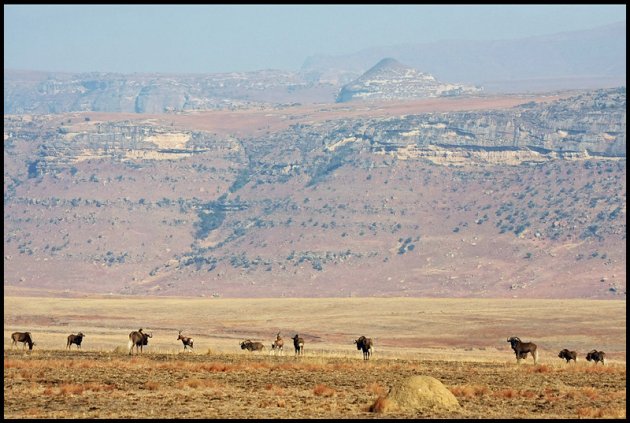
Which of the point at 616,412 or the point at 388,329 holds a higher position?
the point at 616,412

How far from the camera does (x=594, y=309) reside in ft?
444

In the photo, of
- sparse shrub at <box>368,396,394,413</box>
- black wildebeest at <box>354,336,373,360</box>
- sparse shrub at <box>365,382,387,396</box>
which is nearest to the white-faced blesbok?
black wildebeest at <box>354,336,373,360</box>

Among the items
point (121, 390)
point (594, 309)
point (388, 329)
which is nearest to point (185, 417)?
point (121, 390)


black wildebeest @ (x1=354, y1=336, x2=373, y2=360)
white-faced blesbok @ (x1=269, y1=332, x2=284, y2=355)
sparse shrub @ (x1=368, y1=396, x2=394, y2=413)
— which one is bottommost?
white-faced blesbok @ (x1=269, y1=332, x2=284, y2=355)

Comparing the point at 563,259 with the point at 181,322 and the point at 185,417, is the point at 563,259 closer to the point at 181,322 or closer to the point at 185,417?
the point at 181,322

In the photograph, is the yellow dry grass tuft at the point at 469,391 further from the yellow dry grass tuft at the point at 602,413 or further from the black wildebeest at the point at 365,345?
the black wildebeest at the point at 365,345

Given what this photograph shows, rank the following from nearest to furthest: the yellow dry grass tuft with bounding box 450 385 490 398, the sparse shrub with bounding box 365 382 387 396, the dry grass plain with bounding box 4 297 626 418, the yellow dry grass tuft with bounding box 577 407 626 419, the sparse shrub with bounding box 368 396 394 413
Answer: the yellow dry grass tuft with bounding box 577 407 626 419
the sparse shrub with bounding box 368 396 394 413
the dry grass plain with bounding box 4 297 626 418
the yellow dry grass tuft with bounding box 450 385 490 398
the sparse shrub with bounding box 365 382 387 396

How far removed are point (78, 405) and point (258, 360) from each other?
18.6 meters

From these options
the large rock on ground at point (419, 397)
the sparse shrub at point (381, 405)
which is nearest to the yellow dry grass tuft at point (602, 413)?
the large rock on ground at point (419, 397)

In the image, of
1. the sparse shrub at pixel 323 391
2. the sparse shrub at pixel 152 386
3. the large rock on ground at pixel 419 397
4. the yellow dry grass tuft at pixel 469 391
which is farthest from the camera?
the sparse shrub at pixel 152 386

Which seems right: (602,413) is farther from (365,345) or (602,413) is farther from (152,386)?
(365,345)

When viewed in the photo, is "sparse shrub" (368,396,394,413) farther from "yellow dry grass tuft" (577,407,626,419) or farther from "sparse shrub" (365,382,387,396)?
"yellow dry grass tuft" (577,407,626,419)

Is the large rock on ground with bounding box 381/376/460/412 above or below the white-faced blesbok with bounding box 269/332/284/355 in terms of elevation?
above

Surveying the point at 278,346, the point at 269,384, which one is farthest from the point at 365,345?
the point at 269,384
